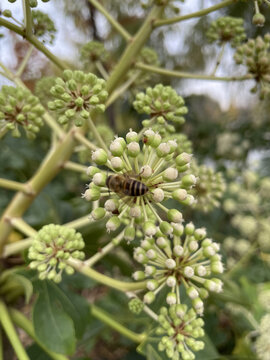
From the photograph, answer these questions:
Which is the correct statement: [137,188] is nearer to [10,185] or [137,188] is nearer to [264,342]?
A: [10,185]

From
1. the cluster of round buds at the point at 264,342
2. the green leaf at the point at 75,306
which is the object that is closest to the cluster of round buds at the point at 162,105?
the green leaf at the point at 75,306

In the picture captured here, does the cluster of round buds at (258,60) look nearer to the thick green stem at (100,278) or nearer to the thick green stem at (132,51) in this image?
the thick green stem at (132,51)

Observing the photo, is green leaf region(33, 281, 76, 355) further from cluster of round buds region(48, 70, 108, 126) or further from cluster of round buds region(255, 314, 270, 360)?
cluster of round buds region(255, 314, 270, 360)

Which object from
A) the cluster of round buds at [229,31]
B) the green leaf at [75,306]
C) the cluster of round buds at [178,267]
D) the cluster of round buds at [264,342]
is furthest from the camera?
the cluster of round buds at [264,342]

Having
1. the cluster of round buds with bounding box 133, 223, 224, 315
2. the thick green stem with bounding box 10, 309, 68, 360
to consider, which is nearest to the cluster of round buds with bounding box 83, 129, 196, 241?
the cluster of round buds with bounding box 133, 223, 224, 315

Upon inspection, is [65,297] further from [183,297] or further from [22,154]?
[22,154]

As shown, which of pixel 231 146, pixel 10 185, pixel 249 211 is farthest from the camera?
pixel 231 146

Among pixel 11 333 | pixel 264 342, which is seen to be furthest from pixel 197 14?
pixel 264 342
